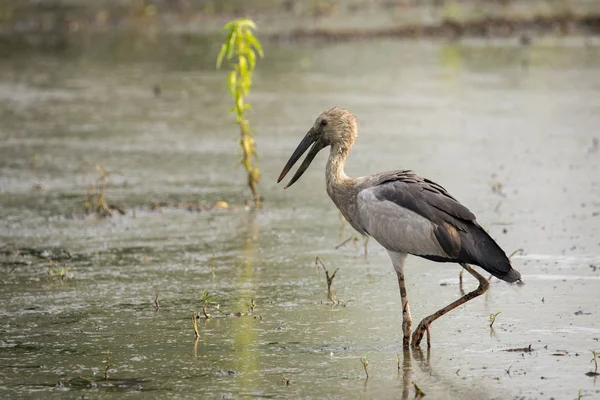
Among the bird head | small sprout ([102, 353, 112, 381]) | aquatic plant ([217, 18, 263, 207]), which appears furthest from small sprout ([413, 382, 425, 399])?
aquatic plant ([217, 18, 263, 207])

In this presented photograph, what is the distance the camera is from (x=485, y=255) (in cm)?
679

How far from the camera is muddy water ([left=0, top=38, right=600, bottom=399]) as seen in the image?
665 centimetres

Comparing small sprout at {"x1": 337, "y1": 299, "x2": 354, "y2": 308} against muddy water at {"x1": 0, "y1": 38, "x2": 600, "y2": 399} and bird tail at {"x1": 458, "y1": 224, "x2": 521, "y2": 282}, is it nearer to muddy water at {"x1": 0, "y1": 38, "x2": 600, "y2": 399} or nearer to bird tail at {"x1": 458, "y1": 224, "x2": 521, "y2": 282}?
muddy water at {"x1": 0, "y1": 38, "x2": 600, "y2": 399}

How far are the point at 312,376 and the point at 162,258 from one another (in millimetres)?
3245

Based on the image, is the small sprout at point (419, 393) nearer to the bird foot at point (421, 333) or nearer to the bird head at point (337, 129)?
the bird foot at point (421, 333)

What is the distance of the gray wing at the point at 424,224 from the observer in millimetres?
6828

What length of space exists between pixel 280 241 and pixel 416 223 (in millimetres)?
3128

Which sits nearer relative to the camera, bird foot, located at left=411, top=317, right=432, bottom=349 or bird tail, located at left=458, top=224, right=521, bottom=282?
bird tail, located at left=458, top=224, right=521, bottom=282

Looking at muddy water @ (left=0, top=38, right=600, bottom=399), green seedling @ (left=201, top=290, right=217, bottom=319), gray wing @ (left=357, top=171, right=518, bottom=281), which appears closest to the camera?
muddy water @ (left=0, top=38, right=600, bottom=399)

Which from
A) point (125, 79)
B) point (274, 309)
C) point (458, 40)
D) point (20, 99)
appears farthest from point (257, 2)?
point (274, 309)

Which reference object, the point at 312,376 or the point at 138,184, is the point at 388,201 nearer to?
the point at 312,376

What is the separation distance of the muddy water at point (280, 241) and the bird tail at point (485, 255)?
1.60 ft

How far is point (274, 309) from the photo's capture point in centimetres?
794

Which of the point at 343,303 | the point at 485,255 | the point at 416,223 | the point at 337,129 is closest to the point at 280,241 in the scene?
the point at 343,303
